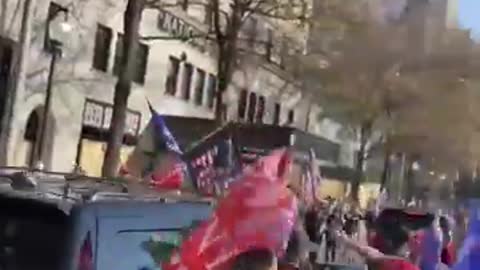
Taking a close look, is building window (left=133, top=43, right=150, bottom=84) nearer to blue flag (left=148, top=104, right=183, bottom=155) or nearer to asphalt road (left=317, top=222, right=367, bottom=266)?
asphalt road (left=317, top=222, right=367, bottom=266)

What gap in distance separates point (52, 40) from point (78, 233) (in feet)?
83.6

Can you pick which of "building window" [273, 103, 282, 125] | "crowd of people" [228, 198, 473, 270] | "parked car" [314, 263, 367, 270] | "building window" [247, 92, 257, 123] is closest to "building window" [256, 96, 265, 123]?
"building window" [247, 92, 257, 123]

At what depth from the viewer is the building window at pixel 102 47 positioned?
117ft

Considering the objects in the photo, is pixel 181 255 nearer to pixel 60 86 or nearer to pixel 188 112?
pixel 60 86

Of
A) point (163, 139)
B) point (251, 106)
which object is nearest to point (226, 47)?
point (163, 139)

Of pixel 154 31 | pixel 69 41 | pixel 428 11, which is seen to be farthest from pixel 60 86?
pixel 428 11

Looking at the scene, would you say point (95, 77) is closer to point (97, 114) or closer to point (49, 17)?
point (97, 114)

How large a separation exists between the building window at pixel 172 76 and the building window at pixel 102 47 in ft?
21.1

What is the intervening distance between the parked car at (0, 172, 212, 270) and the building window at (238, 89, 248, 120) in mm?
46217

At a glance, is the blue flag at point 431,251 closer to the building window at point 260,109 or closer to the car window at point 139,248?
the car window at point 139,248

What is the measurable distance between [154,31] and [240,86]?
1142 centimetres

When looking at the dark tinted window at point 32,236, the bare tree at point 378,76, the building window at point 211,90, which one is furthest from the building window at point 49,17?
the dark tinted window at point 32,236

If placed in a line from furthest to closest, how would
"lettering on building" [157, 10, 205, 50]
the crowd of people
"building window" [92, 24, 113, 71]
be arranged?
1. "lettering on building" [157, 10, 205, 50]
2. "building window" [92, 24, 113, 71]
3. the crowd of people

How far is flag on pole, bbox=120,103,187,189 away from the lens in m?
10.8
